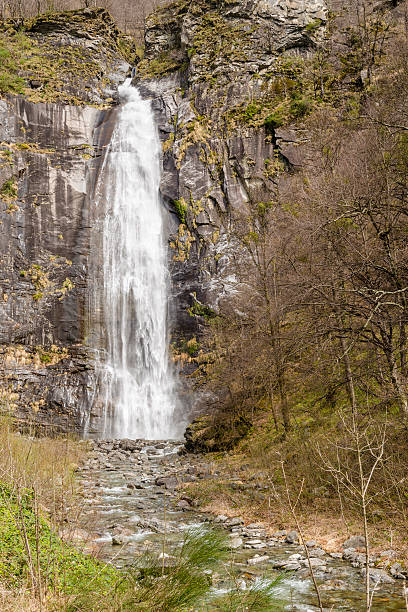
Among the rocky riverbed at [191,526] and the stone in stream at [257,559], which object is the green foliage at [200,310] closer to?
the rocky riverbed at [191,526]

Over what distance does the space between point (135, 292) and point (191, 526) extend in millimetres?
20416

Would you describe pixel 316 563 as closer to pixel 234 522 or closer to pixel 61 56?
pixel 234 522

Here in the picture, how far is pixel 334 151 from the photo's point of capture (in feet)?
43.8

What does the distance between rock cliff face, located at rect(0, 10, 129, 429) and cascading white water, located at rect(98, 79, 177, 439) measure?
4.12 feet

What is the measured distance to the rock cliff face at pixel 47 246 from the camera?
83.3 feet

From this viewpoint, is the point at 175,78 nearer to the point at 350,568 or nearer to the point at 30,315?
the point at 30,315

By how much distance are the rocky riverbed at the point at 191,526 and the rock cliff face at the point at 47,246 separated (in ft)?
37.5

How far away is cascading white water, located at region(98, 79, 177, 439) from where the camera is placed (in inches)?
998

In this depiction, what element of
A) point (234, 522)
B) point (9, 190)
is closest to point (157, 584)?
point (234, 522)

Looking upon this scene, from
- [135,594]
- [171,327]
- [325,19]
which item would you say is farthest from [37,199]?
[135,594]

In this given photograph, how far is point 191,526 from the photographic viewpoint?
822 centimetres

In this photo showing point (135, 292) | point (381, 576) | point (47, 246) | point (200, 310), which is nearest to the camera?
point (381, 576)

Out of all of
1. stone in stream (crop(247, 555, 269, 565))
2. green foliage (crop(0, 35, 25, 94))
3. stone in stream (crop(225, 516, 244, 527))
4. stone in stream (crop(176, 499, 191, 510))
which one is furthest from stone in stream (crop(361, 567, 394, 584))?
green foliage (crop(0, 35, 25, 94))

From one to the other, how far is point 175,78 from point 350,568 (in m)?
37.0
